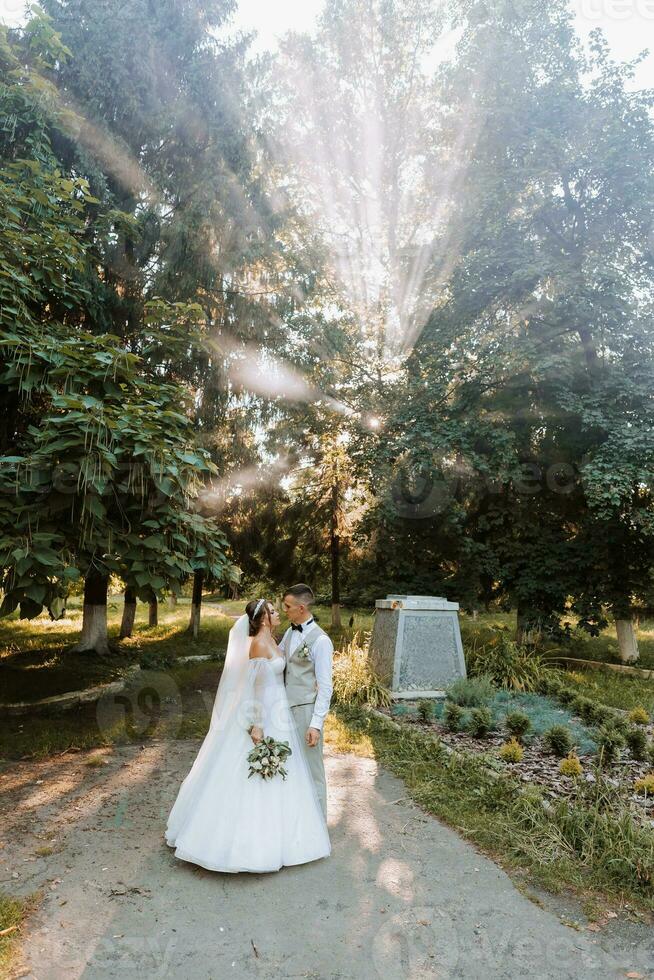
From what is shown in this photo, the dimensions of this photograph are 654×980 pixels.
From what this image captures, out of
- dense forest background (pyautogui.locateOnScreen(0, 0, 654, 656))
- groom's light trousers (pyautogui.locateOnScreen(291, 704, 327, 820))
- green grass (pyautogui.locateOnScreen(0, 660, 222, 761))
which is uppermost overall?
dense forest background (pyautogui.locateOnScreen(0, 0, 654, 656))

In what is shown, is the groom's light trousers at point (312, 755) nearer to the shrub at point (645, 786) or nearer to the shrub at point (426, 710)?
the shrub at point (645, 786)

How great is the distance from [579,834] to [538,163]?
1313cm

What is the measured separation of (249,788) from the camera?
4066 millimetres

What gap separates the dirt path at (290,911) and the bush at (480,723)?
224 centimetres

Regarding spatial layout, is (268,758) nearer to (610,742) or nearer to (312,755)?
(312,755)

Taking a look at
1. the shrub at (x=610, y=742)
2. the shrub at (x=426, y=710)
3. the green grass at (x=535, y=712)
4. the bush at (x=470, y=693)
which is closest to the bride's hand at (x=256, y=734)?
the shrub at (x=610, y=742)

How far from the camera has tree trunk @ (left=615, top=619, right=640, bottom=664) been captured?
541 inches

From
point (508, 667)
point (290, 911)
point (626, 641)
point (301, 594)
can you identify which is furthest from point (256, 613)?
point (626, 641)

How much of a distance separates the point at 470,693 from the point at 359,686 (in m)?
1.69

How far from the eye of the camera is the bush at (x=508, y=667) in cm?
1046

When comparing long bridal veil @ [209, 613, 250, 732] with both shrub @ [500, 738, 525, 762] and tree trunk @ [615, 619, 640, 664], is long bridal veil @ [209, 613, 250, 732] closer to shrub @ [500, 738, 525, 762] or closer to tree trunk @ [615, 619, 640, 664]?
shrub @ [500, 738, 525, 762]

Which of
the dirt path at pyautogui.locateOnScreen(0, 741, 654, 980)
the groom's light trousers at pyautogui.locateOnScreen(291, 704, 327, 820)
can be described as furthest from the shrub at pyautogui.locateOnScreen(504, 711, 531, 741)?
the groom's light trousers at pyautogui.locateOnScreen(291, 704, 327, 820)

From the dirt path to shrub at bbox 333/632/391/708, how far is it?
4.09 m

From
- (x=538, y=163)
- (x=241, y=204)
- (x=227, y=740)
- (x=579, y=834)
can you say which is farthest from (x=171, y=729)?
(x=538, y=163)
